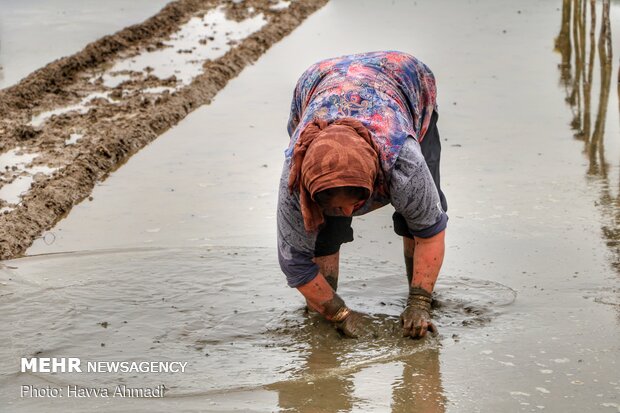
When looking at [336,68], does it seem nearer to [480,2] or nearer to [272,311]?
[272,311]

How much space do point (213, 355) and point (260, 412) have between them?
0.52 metres

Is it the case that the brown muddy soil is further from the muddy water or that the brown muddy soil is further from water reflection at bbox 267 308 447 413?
water reflection at bbox 267 308 447 413

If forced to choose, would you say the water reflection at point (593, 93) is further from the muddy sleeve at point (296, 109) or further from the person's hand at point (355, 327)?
the muddy sleeve at point (296, 109)

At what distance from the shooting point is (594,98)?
8.87m

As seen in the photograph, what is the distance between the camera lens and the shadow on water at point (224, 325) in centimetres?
393

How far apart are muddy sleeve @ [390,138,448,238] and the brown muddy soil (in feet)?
7.83

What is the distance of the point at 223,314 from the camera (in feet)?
15.1

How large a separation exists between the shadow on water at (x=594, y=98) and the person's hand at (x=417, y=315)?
2.93ft

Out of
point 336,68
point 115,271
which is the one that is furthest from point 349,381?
point 115,271

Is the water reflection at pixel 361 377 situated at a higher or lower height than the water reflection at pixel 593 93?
lower

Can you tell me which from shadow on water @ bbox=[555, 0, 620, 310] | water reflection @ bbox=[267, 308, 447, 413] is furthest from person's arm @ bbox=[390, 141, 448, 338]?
shadow on water @ bbox=[555, 0, 620, 310]

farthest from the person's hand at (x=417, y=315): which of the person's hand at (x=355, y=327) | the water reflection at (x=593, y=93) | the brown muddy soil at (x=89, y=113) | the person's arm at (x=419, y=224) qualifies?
the brown muddy soil at (x=89, y=113)

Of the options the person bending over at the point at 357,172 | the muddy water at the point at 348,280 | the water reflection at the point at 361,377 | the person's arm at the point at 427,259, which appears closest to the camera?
the person bending over at the point at 357,172

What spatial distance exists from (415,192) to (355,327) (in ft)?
2.63
